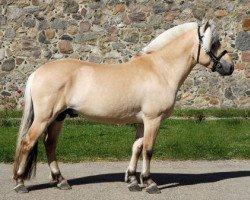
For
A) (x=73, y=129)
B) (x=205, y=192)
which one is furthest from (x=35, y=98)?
(x=73, y=129)

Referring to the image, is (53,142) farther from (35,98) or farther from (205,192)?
(205,192)

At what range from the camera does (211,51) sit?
7.88 metres

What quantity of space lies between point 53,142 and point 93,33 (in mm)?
8507

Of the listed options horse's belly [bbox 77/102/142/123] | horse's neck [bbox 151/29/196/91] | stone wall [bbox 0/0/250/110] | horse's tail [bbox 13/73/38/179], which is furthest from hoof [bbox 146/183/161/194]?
stone wall [bbox 0/0/250/110]

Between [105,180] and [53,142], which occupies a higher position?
[53,142]

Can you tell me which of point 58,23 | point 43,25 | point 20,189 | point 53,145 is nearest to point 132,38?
point 58,23

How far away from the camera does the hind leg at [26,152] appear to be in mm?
7355

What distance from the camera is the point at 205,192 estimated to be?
24.7ft

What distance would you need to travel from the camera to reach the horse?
738 cm

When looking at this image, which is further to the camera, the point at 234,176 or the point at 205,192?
the point at 234,176

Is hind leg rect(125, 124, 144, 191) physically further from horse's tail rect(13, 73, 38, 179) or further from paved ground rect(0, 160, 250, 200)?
horse's tail rect(13, 73, 38, 179)

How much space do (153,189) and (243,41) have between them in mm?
9490

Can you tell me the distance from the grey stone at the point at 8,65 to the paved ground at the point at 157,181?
7083 mm

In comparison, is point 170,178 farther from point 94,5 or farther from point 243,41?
point 243,41
